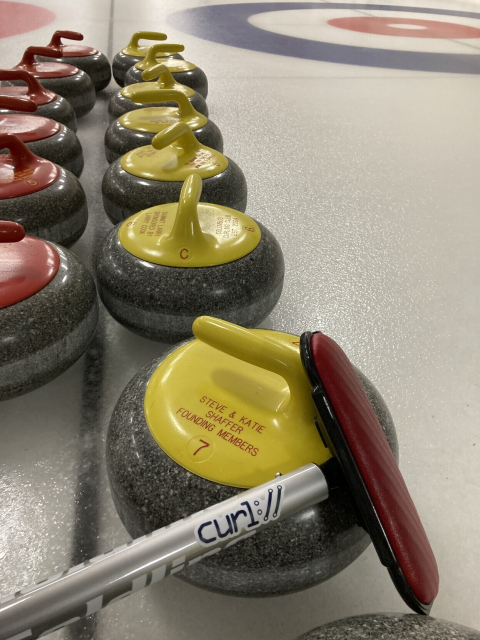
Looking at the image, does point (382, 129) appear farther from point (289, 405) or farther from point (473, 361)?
point (289, 405)

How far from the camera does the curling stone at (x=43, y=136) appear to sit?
1.32 m

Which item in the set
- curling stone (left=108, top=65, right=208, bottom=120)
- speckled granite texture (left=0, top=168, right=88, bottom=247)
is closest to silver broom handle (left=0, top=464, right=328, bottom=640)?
speckled granite texture (left=0, top=168, right=88, bottom=247)

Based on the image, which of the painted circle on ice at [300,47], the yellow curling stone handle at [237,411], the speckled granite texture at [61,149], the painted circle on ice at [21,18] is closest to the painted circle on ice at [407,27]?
the painted circle on ice at [300,47]

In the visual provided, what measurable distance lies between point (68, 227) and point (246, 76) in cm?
200

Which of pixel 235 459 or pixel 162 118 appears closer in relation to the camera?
pixel 235 459

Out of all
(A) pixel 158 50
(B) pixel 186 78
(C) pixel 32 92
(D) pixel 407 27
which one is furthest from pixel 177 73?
(D) pixel 407 27

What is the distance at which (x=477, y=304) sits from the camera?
127 centimetres

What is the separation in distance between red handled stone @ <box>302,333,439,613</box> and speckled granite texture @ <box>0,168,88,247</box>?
74cm

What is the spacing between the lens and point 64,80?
189 centimetres

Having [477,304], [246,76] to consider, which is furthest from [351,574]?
[246,76]

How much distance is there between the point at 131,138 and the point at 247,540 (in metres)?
1.14

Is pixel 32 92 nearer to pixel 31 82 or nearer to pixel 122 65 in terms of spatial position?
pixel 31 82

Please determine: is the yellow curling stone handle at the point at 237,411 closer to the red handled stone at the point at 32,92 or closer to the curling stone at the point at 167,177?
the curling stone at the point at 167,177

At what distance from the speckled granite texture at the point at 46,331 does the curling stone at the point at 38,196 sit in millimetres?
222
